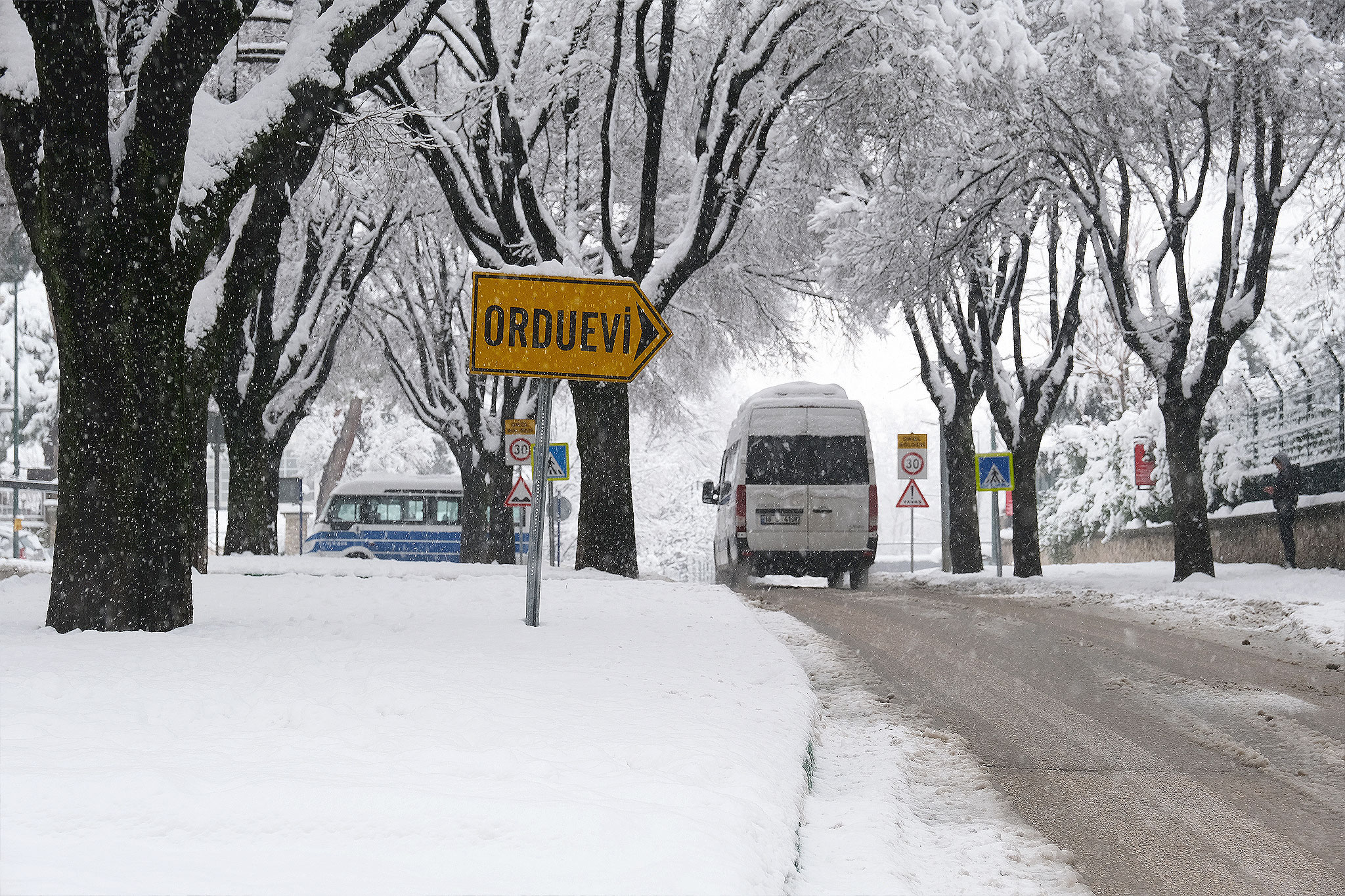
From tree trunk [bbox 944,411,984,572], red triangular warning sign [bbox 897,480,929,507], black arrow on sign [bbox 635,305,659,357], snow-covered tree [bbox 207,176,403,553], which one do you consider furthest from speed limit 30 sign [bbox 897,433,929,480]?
black arrow on sign [bbox 635,305,659,357]

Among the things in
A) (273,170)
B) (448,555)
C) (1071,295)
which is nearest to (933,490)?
(448,555)

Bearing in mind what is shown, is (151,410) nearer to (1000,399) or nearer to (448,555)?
(1000,399)

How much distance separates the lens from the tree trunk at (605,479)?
16.9 m

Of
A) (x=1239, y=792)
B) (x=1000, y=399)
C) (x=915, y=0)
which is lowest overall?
(x=1239, y=792)

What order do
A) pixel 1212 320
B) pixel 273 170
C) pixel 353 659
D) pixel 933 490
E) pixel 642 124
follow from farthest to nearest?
pixel 933 490 → pixel 642 124 → pixel 1212 320 → pixel 273 170 → pixel 353 659

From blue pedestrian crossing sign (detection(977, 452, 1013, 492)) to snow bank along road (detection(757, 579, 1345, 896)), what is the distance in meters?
10.2

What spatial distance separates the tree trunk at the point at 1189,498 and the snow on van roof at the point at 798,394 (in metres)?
5.12

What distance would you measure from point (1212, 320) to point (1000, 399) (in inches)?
234

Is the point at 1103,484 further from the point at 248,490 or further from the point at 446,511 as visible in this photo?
the point at 248,490

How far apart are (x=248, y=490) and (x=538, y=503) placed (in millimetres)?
13972

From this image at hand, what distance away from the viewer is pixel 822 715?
7.13m

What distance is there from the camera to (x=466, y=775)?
4.46m

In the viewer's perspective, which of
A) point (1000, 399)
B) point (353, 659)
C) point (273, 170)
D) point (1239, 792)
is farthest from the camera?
point (1000, 399)

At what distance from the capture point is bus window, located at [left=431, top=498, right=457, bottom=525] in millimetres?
32125
